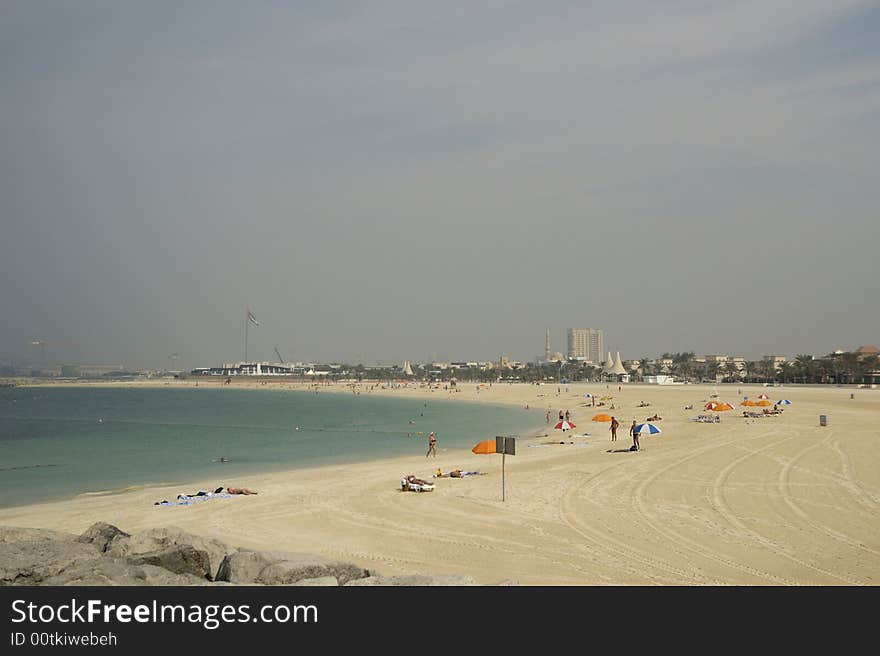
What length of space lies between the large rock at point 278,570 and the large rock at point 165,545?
73cm

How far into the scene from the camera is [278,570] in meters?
8.37

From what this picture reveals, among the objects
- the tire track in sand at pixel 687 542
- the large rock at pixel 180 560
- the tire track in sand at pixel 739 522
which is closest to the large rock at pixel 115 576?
the large rock at pixel 180 560

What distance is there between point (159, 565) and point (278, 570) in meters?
1.74

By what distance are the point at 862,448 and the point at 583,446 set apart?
35.2ft

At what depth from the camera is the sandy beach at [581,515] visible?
11148mm

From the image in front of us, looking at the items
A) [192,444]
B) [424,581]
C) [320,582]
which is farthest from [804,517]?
[192,444]

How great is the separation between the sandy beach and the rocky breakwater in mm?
2533

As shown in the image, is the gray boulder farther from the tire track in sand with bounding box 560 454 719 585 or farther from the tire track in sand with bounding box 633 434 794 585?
the tire track in sand with bounding box 633 434 794 585

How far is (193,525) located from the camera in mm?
15461

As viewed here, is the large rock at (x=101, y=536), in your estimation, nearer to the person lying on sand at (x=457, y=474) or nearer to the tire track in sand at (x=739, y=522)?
the tire track in sand at (x=739, y=522)

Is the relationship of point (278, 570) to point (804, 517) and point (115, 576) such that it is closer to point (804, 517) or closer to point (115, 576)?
point (115, 576)

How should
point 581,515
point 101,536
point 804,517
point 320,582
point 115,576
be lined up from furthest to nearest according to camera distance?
point 581,515, point 804,517, point 101,536, point 320,582, point 115,576
